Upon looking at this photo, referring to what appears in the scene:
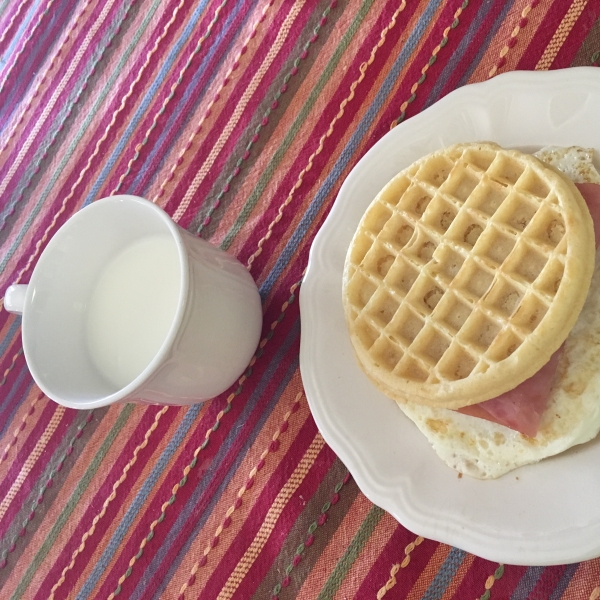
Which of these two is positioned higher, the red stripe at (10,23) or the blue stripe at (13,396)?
the red stripe at (10,23)

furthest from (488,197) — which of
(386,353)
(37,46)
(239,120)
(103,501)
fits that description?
(37,46)

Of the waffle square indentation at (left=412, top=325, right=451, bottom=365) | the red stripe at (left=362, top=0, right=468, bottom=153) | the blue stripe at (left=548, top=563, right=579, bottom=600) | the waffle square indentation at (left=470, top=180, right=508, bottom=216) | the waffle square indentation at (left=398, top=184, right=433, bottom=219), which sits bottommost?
the blue stripe at (left=548, top=563, right=579, bottom=600)

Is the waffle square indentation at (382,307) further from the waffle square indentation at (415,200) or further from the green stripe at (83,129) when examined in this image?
the green stripe at (83,129)

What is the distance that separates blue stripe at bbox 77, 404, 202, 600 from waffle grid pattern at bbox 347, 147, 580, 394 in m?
0.40

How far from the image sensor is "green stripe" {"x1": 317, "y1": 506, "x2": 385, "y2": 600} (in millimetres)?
850

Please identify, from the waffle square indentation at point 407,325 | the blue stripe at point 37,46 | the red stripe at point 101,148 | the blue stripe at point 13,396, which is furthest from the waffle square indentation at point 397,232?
the blue stripe at point 37,46

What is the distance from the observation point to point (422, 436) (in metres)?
0.82

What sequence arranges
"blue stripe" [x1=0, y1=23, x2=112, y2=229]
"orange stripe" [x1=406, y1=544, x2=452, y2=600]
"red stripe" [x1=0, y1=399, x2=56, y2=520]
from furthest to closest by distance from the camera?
"blue stripe" [x1=0, y1=23, x2=112, y2=229]
"red stripe" [x1=0, y1=399, x2=56, y2=520]
"orange stripe" [x1=406, y1=544, x2=452, y2=600]

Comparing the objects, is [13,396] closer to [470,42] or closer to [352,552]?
[352,552]

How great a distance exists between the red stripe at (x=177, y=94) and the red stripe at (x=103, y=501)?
0.47 m

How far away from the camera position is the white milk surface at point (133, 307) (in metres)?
0.84

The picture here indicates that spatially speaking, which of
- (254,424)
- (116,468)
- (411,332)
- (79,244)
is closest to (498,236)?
(411,332)

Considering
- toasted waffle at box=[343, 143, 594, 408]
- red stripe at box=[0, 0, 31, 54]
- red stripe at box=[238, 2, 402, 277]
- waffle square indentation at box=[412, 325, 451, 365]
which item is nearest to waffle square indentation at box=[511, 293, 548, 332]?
toasted waffle at box=[343, 143, 594, 408]

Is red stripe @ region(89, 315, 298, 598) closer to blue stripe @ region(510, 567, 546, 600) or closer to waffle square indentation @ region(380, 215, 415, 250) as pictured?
waffle square indentation @ region(380, 215, 415, 250)
